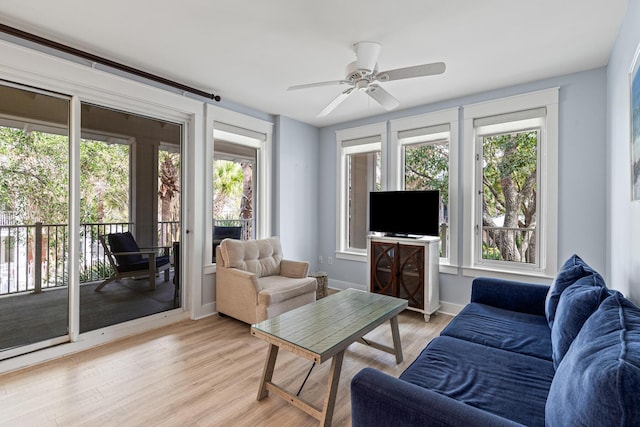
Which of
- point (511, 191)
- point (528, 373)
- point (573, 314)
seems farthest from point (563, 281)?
point (511, 191)

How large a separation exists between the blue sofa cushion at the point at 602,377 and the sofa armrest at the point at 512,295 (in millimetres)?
1142

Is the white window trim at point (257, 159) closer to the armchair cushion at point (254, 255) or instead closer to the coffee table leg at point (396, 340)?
the armchair cushion at point (254, 255)

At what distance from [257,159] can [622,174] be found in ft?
12.0

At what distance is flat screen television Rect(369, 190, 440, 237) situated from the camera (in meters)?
3.46

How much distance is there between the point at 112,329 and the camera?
9.32 feet

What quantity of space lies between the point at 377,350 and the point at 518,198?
226 cm

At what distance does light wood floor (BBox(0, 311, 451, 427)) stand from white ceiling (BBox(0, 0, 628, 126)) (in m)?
2.53

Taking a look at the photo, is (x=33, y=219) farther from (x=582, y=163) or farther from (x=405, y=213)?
(x=582, y=163)

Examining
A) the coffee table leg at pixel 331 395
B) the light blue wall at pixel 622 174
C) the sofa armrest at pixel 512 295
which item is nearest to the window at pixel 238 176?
the coffee table leg at pixel 331 395

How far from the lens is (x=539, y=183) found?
3170mm

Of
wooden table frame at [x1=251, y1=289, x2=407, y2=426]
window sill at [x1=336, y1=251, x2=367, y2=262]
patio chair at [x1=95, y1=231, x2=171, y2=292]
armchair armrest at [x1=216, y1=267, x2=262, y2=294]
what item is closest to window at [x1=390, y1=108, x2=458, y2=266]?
window sill at [x1=336, y1=251, x2=367, y2=262]

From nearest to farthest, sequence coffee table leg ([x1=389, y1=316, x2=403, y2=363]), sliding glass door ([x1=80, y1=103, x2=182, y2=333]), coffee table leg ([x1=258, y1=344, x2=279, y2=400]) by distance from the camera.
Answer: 1. coffee table leg ([x1=258, y1=344, x2=279, y2=400])
2. coffee table leg ([x1=389, y1=316, x2=403, y2=363])
3. sliding glass door ([x1=80, y1=103, x2=182, y2=333])

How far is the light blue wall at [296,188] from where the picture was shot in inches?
168

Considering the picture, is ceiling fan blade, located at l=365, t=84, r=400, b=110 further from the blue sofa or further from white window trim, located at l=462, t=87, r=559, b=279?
the blue sofa
